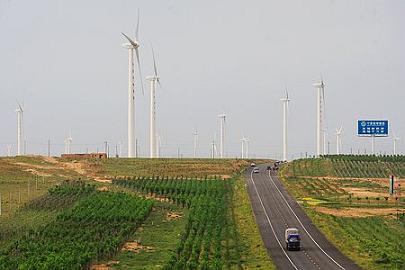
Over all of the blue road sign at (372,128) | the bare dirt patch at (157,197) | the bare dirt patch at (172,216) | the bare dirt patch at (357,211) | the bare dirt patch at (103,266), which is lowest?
the bare dirt patch at (103,266)

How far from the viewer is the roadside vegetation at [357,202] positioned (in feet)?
A: 221

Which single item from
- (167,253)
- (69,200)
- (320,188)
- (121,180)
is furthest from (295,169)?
(167,253)

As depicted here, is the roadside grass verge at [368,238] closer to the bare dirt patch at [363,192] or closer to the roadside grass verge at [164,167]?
the bare dirt patch at [363,192]

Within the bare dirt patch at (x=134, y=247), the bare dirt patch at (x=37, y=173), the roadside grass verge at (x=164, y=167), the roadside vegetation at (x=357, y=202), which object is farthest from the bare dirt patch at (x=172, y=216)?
the bare dirt patch at (x=37, y=173)

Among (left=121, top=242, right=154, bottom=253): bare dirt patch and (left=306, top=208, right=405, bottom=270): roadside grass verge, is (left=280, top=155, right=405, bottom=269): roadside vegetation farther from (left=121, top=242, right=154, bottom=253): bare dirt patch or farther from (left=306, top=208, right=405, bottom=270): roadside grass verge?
(left=121, top=242, right=154, bottom=253): bare dirt patch

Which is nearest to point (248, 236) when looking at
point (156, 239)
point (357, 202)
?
point (156, 239)

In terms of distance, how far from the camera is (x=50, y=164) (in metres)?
150

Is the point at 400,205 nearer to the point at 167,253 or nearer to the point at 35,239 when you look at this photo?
the point at 167,253

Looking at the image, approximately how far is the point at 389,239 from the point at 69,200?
157ft

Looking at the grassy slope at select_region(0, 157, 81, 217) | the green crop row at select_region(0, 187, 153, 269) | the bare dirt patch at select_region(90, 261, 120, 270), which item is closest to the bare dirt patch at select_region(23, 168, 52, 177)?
the grassy slope at select_region(0, 157, 81, 217)

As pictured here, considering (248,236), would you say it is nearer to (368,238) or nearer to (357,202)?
(368,238)

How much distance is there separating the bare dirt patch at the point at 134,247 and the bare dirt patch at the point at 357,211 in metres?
32.8

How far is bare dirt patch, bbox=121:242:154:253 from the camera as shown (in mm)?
68894

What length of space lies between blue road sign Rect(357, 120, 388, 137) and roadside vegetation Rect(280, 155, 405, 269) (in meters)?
9.61
